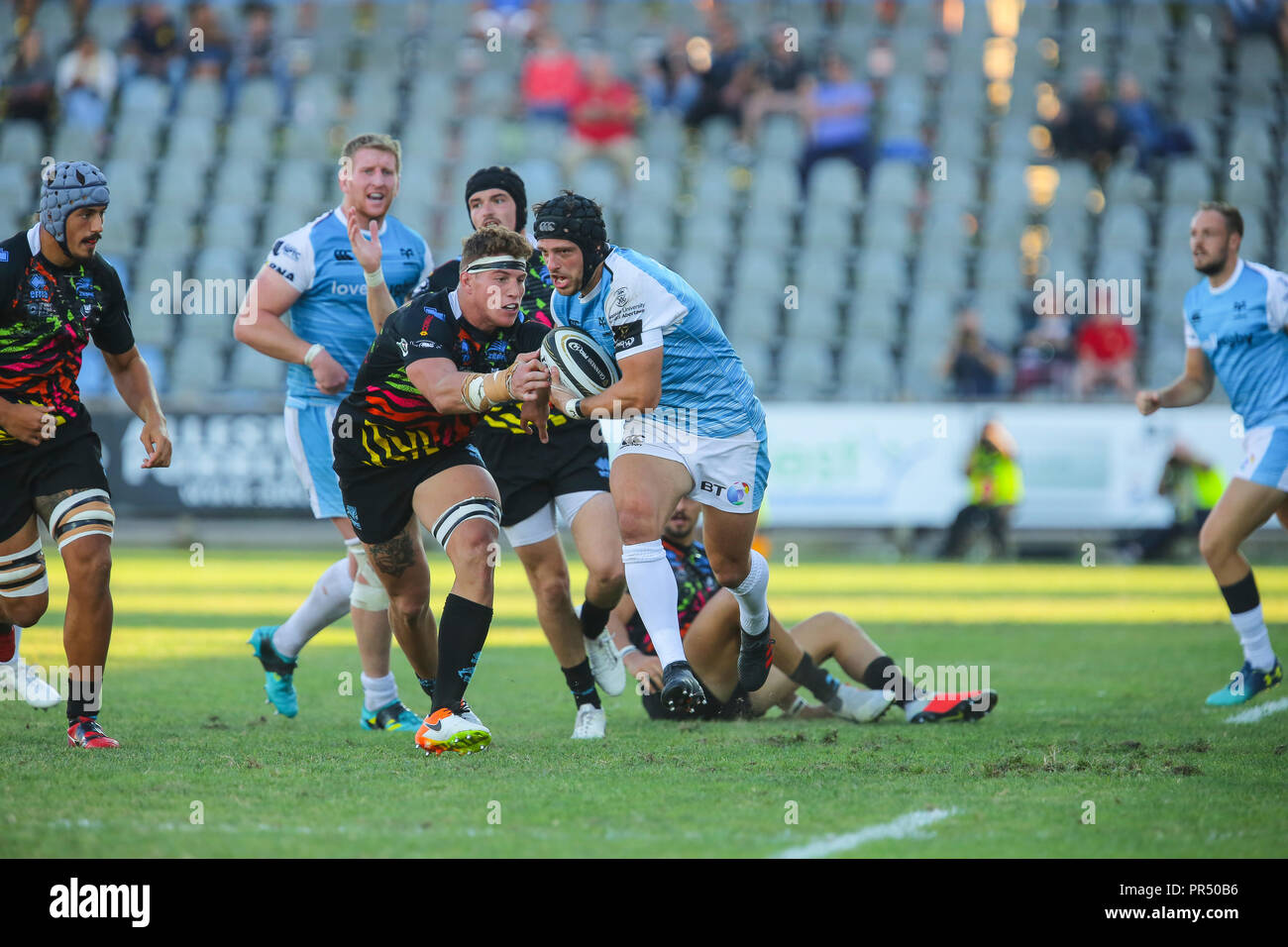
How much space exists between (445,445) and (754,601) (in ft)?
5.29

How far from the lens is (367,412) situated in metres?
6.50

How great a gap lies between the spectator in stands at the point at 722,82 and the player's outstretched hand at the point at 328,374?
59.8ft

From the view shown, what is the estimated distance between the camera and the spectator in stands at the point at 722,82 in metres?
24.2

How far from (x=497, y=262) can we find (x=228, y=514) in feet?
44.9

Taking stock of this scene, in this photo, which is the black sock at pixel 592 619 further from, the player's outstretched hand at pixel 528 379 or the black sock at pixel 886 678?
the player's outstretched hand at pixel 528 379

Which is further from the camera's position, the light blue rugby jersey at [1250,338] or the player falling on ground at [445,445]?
the light blue rugby jersey at [1250,338]

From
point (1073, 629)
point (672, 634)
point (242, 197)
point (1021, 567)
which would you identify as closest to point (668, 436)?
point (672, 634)

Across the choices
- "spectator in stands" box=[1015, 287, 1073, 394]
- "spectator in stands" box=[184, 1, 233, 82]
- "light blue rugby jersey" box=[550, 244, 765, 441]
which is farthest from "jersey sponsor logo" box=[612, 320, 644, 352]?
"spectator in stands" box=[184, 1, 233, 82]

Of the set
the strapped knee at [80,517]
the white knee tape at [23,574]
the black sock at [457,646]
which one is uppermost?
the strapped knee at [80,517]

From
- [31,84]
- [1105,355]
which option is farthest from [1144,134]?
[31,84]

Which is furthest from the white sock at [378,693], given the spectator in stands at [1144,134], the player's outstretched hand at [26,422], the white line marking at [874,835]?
the spectator in stands at [1144,134]

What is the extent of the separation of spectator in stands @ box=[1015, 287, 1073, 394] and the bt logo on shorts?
12.8 m

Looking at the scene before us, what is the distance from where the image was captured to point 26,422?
6.37m
